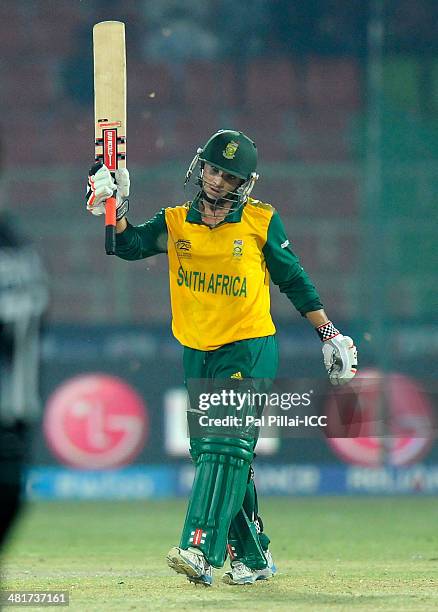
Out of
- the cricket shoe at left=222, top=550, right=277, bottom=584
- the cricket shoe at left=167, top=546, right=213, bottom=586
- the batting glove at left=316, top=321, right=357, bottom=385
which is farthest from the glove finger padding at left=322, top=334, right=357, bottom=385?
the cricket shoe at left=167, top=546, right=213, bottom=586

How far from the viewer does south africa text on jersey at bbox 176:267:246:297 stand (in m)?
4.69

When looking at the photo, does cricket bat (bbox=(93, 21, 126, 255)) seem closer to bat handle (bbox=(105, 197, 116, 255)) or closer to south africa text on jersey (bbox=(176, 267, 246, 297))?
bat handle (bbox=(105, 197, 116, 255))

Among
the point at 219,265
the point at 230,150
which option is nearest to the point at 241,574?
the point at 219,265

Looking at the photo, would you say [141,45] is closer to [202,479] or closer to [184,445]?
[184,445]

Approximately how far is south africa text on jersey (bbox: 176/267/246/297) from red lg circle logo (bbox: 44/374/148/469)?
348cm

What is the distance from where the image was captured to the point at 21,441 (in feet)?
9.50

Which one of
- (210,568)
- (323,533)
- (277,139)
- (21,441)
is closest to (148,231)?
(210,568)

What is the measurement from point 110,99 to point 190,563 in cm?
158

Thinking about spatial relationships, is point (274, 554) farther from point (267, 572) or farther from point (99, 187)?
point (99, 187)

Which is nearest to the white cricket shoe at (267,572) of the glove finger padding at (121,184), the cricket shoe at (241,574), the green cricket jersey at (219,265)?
the cricket shoe at (241,574)

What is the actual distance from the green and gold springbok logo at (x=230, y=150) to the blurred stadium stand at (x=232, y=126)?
372 cm

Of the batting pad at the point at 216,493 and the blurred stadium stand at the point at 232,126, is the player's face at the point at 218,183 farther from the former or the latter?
the blurred stadium stand at the point at 232,126

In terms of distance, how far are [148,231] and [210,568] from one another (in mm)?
1112

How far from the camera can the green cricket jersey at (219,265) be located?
469 centimetres
